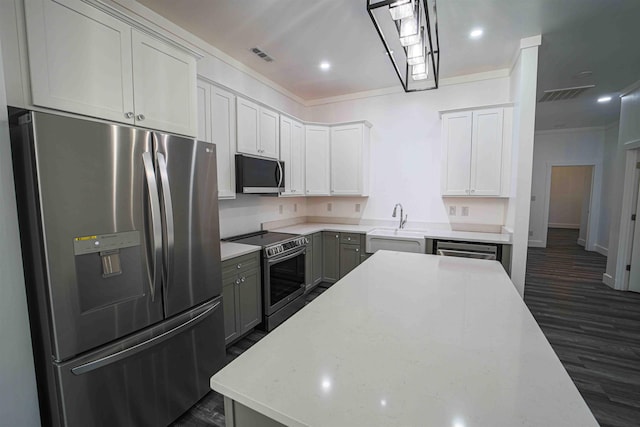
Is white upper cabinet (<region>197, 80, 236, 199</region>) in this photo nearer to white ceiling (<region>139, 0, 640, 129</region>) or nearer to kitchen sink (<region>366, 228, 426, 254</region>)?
white ceiling (<region>139, 0, 640, 129</region>)

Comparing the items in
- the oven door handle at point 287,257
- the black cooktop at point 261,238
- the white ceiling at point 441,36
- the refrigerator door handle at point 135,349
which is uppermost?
the white ceiling at point 441,36

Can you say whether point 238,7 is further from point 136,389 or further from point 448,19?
point 136,389

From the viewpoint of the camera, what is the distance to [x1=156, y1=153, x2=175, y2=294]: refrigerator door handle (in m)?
1.61

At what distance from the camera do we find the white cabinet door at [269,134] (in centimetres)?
318

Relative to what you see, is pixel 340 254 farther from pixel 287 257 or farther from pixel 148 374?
pixel 148 374

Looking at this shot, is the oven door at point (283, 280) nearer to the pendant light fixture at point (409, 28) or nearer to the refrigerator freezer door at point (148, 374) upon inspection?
the refrigerator freezer door at point (148, 374)

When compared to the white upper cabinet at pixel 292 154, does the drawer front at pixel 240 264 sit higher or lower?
lower

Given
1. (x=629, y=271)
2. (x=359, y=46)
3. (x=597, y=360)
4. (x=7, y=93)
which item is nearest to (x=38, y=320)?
(x=7, y=93)

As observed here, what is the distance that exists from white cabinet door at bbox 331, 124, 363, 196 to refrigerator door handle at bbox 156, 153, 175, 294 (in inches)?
111

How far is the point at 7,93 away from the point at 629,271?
6793 millimetres

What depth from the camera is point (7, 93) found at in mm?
1405

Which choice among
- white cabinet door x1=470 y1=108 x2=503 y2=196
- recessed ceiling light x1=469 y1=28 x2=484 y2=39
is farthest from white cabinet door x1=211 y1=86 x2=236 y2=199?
white cabinet door x1=470 y1=108 x2=503 y2=196

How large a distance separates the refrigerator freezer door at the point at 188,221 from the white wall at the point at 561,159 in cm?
766

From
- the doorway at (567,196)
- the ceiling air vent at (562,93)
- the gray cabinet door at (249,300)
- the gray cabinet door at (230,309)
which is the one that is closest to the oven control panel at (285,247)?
the gray cabinet door at (249,300)
